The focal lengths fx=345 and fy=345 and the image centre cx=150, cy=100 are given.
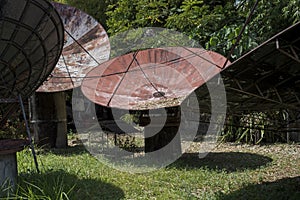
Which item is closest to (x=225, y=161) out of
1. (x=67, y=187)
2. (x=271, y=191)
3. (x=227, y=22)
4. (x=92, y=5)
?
(x=271, y=191)

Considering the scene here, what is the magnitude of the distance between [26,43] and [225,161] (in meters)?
3.59

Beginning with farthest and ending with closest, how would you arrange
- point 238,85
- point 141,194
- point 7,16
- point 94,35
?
point 94,35 < point 141,194 < point 7,16 < point 238,85

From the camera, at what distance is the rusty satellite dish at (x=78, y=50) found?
6609 mm

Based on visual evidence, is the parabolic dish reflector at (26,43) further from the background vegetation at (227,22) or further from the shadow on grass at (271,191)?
the background vegetation at (227,22)

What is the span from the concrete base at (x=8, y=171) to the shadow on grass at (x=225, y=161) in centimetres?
251

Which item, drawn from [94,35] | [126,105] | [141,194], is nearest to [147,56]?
[94,35]

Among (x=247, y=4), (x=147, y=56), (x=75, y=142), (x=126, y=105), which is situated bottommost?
(x=75, y=142)

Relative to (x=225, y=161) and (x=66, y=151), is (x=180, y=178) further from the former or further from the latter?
(x=66, y=151)

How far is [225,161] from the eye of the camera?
570 cm

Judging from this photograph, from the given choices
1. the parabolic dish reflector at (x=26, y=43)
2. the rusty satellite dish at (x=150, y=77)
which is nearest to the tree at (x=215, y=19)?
the rusty satellite dish at (x=150, y=77)

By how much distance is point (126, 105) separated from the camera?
220 inches

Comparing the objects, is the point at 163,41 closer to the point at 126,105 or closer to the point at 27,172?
the point at 126,105

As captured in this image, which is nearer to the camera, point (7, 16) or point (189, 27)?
point (7, 16)

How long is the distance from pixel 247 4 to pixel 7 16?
516cm
